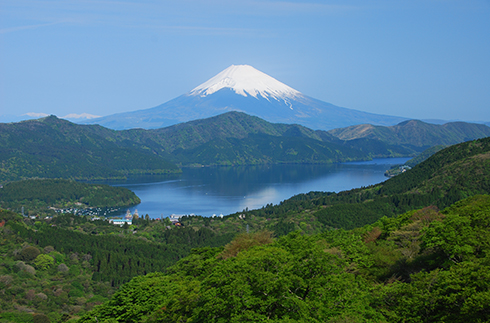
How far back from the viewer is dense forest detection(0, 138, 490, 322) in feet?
77.5

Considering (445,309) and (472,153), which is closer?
(445,309)

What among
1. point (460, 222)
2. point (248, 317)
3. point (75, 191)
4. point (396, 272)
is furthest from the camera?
point (75, 191)

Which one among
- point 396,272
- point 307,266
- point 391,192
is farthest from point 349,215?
point 307,266

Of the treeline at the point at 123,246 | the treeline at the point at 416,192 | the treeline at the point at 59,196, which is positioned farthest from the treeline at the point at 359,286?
the treeline at the point at 59,196

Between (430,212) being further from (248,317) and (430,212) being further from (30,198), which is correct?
(30,198)

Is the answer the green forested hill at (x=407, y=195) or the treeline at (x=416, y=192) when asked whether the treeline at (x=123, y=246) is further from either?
the treeline at (x=416, y=192)

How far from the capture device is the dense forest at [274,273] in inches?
930

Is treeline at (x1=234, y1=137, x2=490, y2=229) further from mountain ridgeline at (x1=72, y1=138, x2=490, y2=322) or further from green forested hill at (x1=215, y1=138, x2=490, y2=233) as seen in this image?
mountain ridgeline at (x1=72, y1=138, x2=490, y2=322)

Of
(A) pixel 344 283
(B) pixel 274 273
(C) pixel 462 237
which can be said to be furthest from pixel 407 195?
(B) pixel 274 273

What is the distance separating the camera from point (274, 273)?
26.5 meters

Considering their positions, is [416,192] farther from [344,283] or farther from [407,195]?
[344,283]

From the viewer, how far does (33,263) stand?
75.9 meters

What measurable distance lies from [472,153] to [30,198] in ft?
468

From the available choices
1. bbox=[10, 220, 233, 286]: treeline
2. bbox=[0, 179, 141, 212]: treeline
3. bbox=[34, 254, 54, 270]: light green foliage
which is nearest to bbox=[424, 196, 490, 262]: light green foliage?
bbox=[10, 220, 233, 286]: treeline
